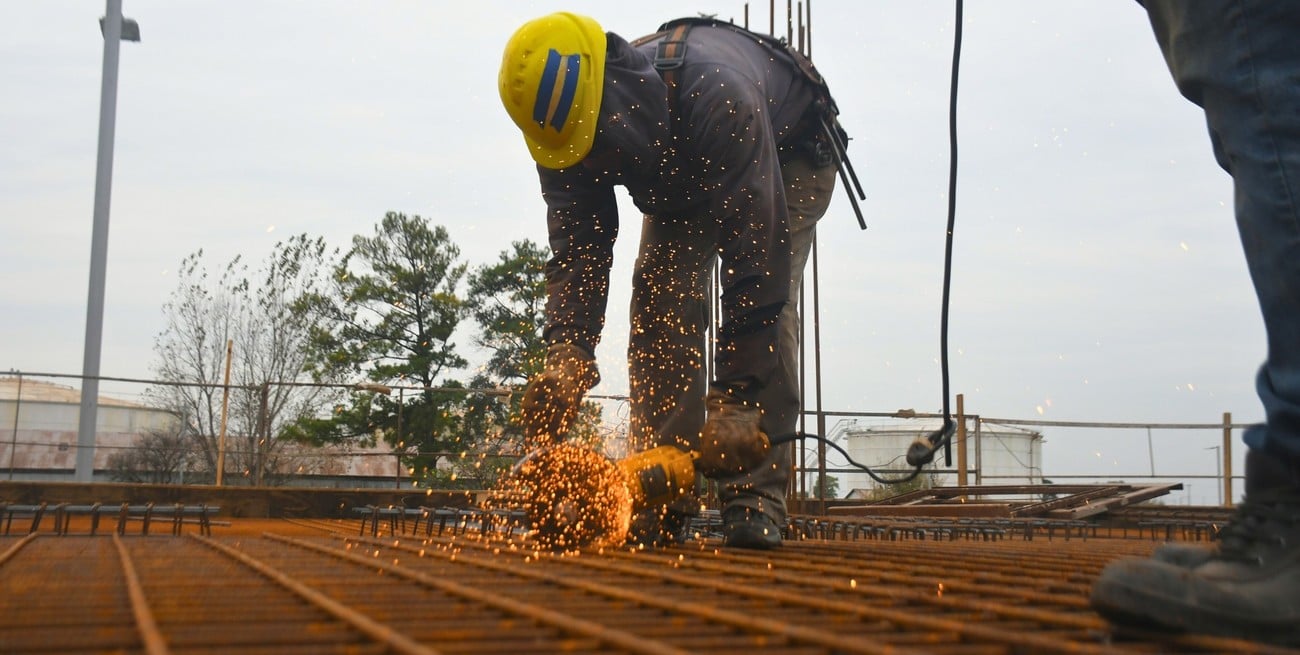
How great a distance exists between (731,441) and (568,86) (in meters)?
1.08

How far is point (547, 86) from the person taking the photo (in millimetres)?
3105

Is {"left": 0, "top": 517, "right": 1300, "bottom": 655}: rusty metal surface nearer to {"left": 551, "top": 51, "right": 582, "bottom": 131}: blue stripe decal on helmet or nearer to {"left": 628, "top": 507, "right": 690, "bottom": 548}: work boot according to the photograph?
{"left": 628, "top": 507, "right": 690, "bottom": 548}: work boot

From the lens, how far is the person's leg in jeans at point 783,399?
3229 millimetres

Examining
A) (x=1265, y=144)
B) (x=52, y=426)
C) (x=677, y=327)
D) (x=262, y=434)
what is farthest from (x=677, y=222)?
(x=52, y=426)

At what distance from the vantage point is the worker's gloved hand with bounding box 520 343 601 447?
3283 mm

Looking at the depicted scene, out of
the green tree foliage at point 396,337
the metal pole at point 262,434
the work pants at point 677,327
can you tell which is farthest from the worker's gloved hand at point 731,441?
the green tree foliage at point 396,337

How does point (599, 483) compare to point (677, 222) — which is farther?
point (677, 222)

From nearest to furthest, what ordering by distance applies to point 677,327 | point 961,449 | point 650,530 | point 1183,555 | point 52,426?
point 1183,555, point 650,530, point 677,327, point 961,449, point 52,426

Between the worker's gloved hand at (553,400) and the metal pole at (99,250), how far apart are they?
325 inches

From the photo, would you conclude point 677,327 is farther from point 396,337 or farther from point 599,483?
point 396,337

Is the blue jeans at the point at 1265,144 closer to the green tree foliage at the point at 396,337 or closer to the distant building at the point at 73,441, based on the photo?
the distant building at the point at 73,441

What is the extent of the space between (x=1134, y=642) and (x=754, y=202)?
2.02 metres

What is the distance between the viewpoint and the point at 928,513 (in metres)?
7.03

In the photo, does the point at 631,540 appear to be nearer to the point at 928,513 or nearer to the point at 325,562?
the point at 325,562
